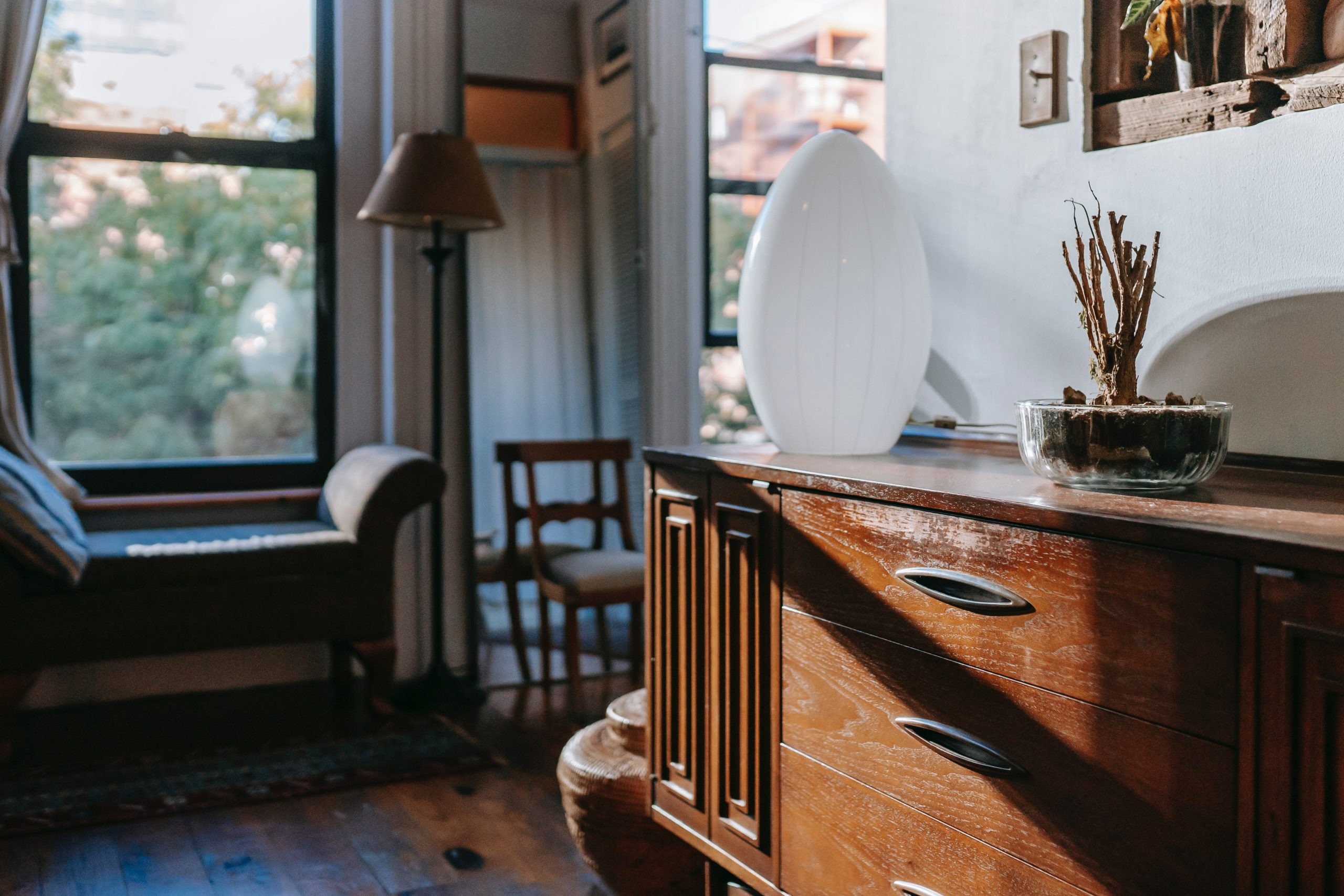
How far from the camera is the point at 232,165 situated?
3.60 m

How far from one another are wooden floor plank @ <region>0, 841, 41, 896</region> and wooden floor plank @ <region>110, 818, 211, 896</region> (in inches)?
5.7

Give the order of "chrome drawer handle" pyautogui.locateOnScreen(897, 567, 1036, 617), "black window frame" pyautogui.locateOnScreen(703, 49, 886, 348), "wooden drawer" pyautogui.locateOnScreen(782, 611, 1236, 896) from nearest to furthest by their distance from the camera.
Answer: "wooden drawer" pyautogui.locateOnScreen(782, 611, 1236, 896) < "chrome drawer handle" pyautogui.locateOnScreen(897, 567, 1036, 617) < "black window frame" pyautogui.locateOnScreen(703, 49, 886, 348)

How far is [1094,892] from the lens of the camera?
40.2 inches

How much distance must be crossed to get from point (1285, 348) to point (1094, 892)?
28.8 inches

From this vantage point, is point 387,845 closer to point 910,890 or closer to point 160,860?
point 160,860

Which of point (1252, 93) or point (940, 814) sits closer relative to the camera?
point (940, 814)

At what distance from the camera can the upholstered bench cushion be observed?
2816 millimetres

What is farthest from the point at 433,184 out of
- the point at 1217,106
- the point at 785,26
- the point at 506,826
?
the point at 1217,106

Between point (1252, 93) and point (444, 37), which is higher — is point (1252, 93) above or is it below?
below

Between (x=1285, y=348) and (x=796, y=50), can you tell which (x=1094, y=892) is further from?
(x=796, y=50)

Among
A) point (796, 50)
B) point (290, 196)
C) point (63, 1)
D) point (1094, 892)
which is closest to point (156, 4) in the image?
point (63, 1)

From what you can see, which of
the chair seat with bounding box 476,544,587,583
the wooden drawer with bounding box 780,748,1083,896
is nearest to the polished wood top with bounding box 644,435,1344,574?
the wooden drawer with bounding box 780,748,1083,896

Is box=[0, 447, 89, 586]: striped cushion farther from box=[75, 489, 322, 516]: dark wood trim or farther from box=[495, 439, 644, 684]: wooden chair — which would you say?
box=[495, 439, 644, 684]: wooden chair

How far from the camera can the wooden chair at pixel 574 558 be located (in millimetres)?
3289
